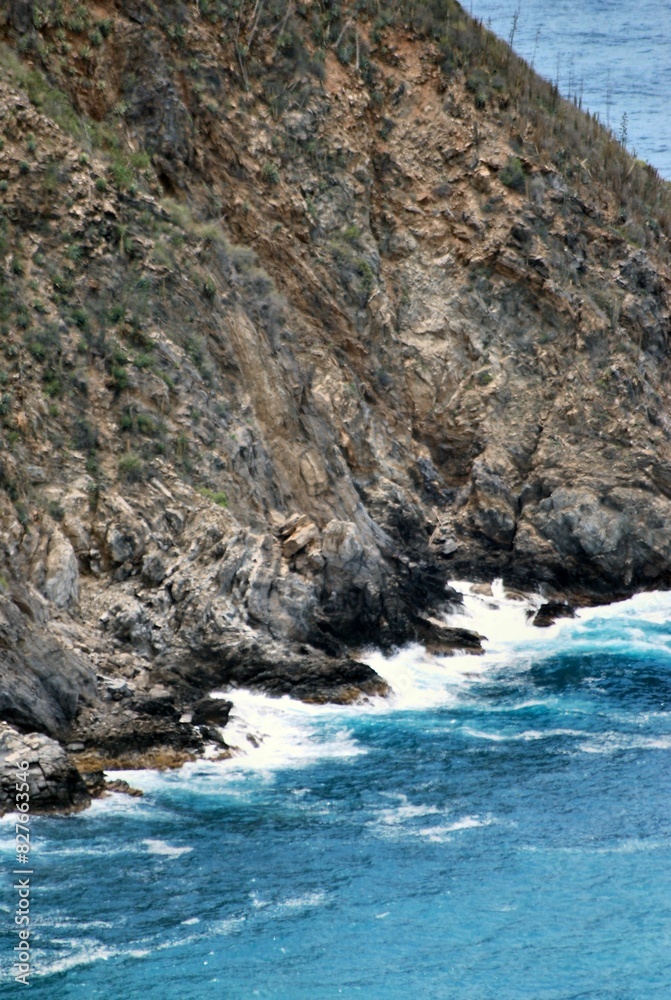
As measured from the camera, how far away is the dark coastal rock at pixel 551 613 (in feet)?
127

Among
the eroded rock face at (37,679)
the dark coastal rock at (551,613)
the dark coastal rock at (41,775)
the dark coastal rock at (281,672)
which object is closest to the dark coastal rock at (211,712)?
the dark coastal rock at (281,672)

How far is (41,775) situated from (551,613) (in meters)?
20.5

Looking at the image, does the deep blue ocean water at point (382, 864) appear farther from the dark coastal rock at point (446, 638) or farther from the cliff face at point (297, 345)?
the dark coastal rock at point (446, 638)

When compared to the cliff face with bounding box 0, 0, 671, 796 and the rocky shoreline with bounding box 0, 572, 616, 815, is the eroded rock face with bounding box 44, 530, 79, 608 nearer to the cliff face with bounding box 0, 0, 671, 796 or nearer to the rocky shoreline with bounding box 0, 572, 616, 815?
the cliff face with bounding box 0, 0, 671, 796

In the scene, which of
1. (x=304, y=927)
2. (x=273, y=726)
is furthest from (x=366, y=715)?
(x=304, y=927)

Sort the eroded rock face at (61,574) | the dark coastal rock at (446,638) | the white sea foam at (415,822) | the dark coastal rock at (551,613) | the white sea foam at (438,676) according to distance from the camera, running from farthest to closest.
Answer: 1. the dark coastal rock at (551,613)
2. the dark coastal rock at (446,638)
3. the eroded rock face at (61,574)
4. the white sea foam at (438,676)
5. the white sea foam at (415,822)

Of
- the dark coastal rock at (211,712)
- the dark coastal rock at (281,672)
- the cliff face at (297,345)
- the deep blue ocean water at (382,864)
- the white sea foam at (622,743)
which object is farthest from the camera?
the cliff face at (297,345)

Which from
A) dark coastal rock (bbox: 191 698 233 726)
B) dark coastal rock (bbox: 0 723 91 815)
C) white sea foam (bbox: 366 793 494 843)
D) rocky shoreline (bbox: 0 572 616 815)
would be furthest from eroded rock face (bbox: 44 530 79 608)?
white sea foam (bbox: 366 793 494 843)

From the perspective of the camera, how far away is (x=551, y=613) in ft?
129

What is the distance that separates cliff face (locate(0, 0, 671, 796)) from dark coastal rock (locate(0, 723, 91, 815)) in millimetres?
1220

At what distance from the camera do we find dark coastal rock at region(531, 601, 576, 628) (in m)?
38.6

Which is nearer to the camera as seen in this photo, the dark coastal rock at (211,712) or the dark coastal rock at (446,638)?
the dark coastal rock at (211,712)

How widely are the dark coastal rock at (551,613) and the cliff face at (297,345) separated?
1.59 metres

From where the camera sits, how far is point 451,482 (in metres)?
44.1
